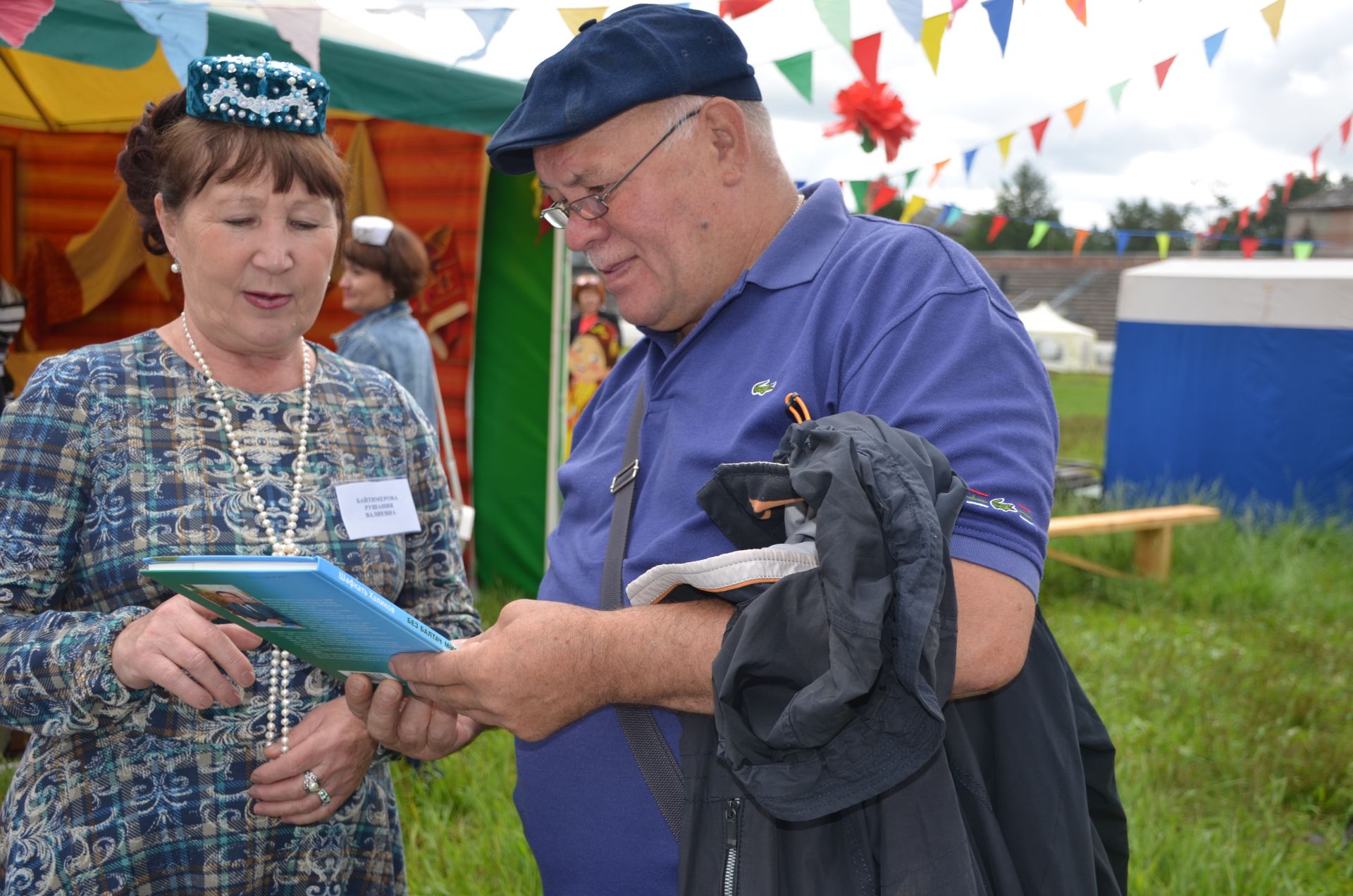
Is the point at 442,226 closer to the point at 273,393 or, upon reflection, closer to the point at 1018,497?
the point at 273,393

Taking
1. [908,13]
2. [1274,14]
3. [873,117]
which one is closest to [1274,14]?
[1274,14]

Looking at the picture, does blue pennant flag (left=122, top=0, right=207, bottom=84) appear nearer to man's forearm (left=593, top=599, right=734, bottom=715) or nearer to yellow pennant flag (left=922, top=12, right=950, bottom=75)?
yellow pennant flag (left=922, top=12, right=950, bottom=75)

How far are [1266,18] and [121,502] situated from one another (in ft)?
13.8

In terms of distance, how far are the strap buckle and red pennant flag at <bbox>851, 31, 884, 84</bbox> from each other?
118 inches

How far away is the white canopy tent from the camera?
115ft

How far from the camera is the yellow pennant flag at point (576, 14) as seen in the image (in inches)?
148

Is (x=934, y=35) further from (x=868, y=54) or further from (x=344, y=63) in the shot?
(x=344, y=63)

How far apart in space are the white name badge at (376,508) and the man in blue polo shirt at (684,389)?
289 mm

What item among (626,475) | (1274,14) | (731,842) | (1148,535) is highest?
(1274,14)

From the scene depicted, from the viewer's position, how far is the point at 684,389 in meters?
1.52

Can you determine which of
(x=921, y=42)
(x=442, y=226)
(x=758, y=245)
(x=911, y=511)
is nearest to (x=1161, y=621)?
(x=921, y=42)

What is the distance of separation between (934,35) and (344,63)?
2240mm

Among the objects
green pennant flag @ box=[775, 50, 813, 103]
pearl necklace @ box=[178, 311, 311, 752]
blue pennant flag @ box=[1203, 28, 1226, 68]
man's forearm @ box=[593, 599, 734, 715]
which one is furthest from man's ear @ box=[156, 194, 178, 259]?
blue pennant flag @ box=[1203, 28, 1226, 68]

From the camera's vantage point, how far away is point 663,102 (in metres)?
1.48
